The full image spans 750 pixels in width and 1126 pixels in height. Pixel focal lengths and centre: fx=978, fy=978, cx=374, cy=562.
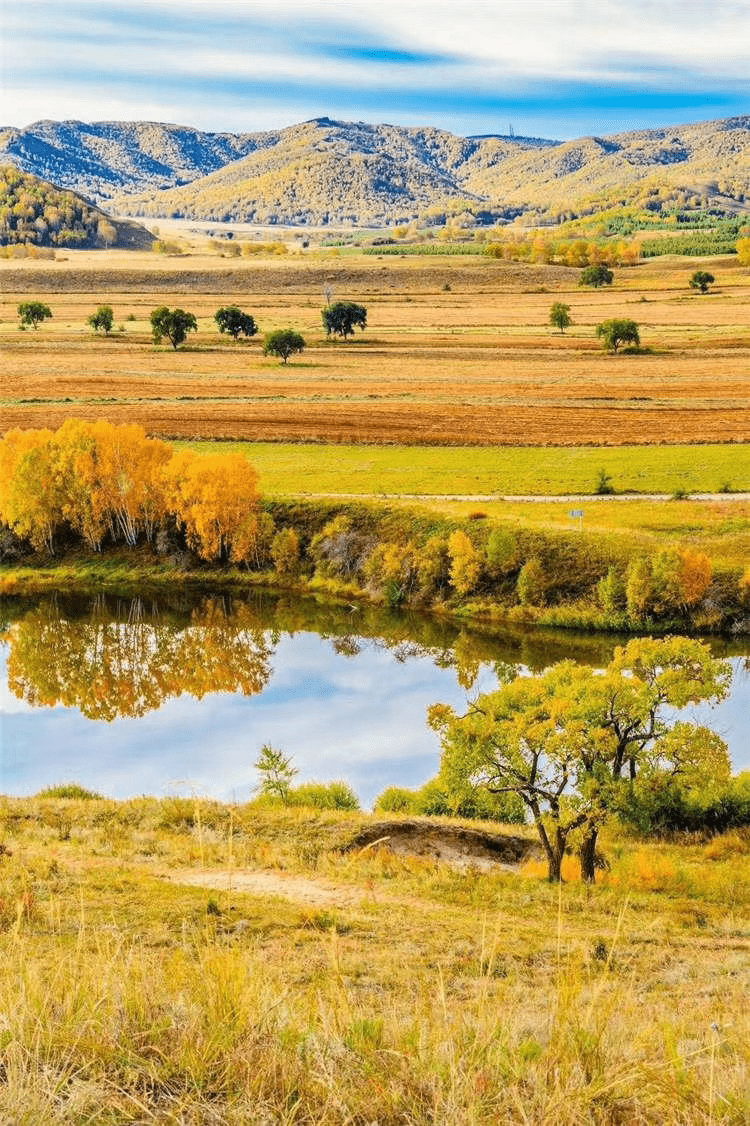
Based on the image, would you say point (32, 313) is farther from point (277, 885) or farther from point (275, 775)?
point (277, 885)

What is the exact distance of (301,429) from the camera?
251 feet

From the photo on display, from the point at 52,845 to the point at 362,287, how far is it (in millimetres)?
174579

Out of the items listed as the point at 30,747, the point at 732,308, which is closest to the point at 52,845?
the point at 30,747

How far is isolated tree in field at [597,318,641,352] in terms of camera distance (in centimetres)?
10475

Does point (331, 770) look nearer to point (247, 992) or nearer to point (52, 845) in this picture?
point (52, 845)

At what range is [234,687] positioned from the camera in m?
41.9

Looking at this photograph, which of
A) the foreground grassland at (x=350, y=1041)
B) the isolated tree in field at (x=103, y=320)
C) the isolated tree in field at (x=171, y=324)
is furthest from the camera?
the isolated tree in field at (x=103, y=320)

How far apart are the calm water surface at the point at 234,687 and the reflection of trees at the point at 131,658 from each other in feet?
0.33

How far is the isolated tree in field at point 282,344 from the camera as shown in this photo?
10731cm

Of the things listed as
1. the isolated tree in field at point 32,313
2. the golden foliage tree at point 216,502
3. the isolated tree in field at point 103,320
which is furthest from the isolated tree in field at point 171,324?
the golden foliage tree at point 216,502

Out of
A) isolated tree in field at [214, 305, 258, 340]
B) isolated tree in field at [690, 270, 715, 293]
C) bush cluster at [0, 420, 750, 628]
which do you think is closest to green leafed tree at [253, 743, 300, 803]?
bush cluster at [0, 420, 750, 628]

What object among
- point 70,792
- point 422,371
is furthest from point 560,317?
point 70,792

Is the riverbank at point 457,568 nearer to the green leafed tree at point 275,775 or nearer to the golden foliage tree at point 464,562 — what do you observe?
the golden foliage tree at point 464,562

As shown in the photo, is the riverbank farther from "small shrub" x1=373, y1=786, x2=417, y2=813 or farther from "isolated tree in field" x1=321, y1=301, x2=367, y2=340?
"isolated tree in field" x1=321, y1=301, x2=367, y2=340
